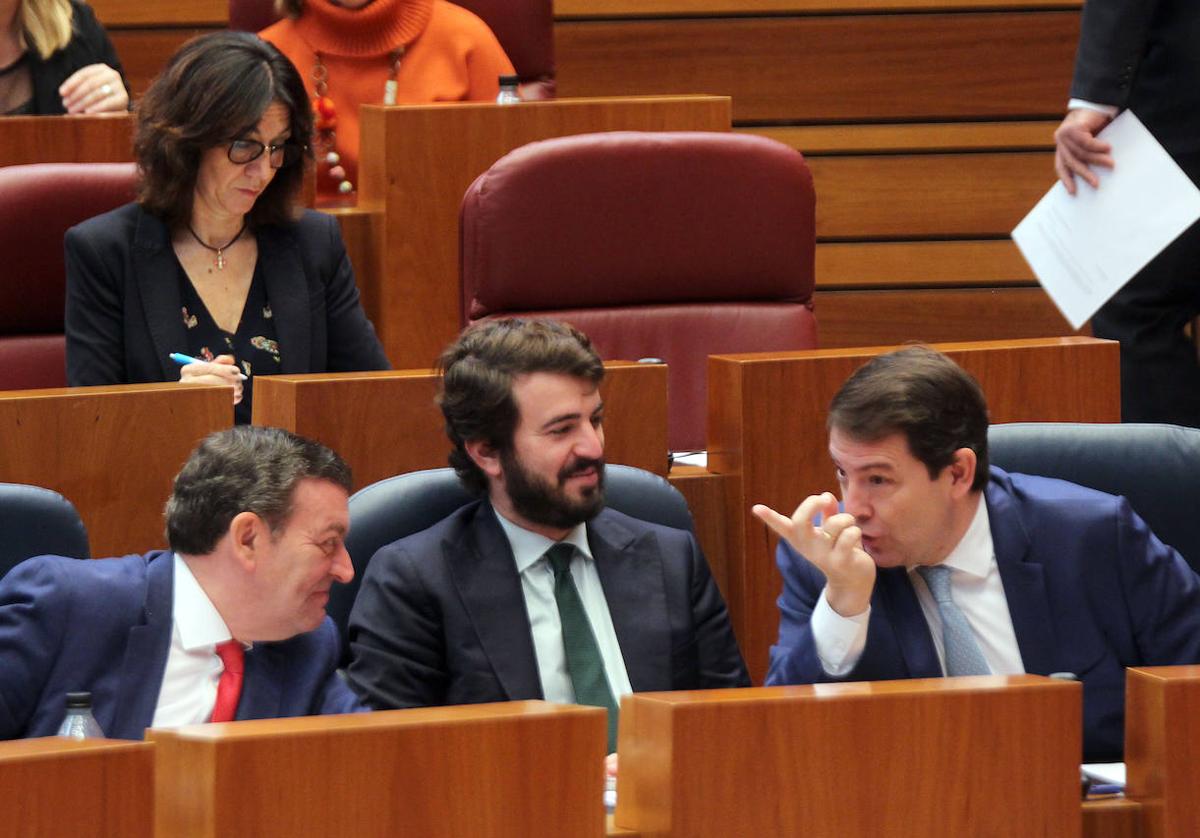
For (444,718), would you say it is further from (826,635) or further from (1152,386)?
(1152,386)

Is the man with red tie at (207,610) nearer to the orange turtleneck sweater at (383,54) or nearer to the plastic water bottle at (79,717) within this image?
the plastic water bottle at (79,717)

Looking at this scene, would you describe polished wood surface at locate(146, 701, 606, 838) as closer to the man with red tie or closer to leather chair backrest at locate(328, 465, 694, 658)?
the man with red tie

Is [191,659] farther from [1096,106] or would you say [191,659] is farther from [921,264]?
[921,264]

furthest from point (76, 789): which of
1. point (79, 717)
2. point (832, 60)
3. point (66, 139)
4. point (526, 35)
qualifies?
point (832, 60)

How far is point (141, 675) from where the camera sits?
3.75ft

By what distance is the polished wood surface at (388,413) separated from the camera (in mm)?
1381

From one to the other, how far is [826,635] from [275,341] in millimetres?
708

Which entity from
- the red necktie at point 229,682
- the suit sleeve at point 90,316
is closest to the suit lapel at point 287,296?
the suit sleeve at point 90,316

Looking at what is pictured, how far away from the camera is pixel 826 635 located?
3.76ft

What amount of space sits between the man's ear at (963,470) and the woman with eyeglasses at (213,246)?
2.12ft

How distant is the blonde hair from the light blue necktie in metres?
1.18

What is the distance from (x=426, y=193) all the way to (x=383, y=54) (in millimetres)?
270

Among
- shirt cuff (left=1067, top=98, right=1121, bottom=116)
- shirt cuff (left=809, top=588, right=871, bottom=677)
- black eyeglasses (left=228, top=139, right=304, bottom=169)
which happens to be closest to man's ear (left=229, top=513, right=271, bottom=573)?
shirt cuff (left=809, top=588, right=871, bottom=677)

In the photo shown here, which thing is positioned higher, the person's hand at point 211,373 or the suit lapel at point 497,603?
the person's hand at point 211,373
